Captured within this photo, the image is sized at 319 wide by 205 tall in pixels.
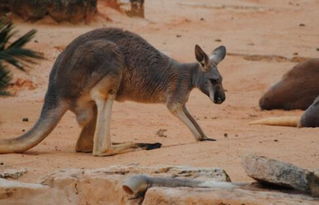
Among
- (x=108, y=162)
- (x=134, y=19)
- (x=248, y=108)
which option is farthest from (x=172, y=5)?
(x=108, y=162)

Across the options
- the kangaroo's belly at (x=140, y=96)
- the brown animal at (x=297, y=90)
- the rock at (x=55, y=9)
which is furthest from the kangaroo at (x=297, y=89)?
the rock at (x=55, y=9)

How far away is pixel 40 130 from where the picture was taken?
931cm

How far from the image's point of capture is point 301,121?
10375 mm

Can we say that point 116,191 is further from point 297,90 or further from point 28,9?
point 28,9

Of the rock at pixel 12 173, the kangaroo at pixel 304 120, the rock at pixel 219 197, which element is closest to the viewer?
the rock at pixel 219 197

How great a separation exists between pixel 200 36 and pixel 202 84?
990cm

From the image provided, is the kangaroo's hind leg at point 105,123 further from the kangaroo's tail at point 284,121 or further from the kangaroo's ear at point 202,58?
the kangaroo's tail at point 284,121

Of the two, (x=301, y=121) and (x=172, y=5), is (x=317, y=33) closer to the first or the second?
(x=172, y=5)

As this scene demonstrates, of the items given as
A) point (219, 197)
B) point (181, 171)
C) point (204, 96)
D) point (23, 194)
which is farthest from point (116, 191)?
point (204, 96)

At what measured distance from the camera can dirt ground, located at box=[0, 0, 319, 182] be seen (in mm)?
8523

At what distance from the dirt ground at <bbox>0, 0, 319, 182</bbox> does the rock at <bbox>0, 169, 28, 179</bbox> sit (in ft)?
0.17

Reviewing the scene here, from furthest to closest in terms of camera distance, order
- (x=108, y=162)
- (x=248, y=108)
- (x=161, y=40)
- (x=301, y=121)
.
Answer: (x=161, y=40), (x=248, y=108), (x=301, y=121), (x=108, y=162)

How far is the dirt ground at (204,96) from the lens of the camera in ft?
28.0

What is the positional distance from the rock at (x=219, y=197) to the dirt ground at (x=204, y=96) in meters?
1.42
